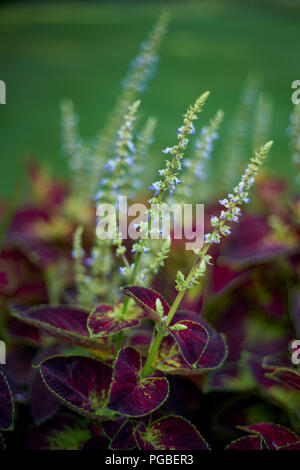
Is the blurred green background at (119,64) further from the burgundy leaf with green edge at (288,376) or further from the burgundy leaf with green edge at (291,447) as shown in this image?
the burgundy leaf with green edge at (291,447)

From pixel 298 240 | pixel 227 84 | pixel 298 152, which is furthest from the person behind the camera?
pixel 227 84

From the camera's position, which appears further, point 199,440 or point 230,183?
point 230,183

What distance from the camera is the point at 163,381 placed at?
93cm

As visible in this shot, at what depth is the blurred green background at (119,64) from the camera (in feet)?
15.3

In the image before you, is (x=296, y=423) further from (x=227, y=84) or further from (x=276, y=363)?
(x=227, y=84)

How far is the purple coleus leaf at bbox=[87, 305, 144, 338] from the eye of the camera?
0.93 metres

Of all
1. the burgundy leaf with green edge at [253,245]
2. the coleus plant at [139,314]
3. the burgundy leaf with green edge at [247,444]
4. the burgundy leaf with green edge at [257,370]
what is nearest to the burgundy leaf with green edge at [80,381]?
the coleus plant at [139,314]

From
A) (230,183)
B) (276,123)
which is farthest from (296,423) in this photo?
(276,123)

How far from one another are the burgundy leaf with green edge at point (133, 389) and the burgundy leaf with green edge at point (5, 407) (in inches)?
6.7

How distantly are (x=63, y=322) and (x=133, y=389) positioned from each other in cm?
22

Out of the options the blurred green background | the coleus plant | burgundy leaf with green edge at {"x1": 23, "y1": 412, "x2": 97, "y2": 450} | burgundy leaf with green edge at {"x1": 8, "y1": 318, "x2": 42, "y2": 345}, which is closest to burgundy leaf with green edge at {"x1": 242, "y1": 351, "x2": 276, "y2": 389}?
the coleus plant

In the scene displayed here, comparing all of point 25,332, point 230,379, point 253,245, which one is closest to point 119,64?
point 253,245

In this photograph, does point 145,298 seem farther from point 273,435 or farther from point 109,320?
point 273,435
